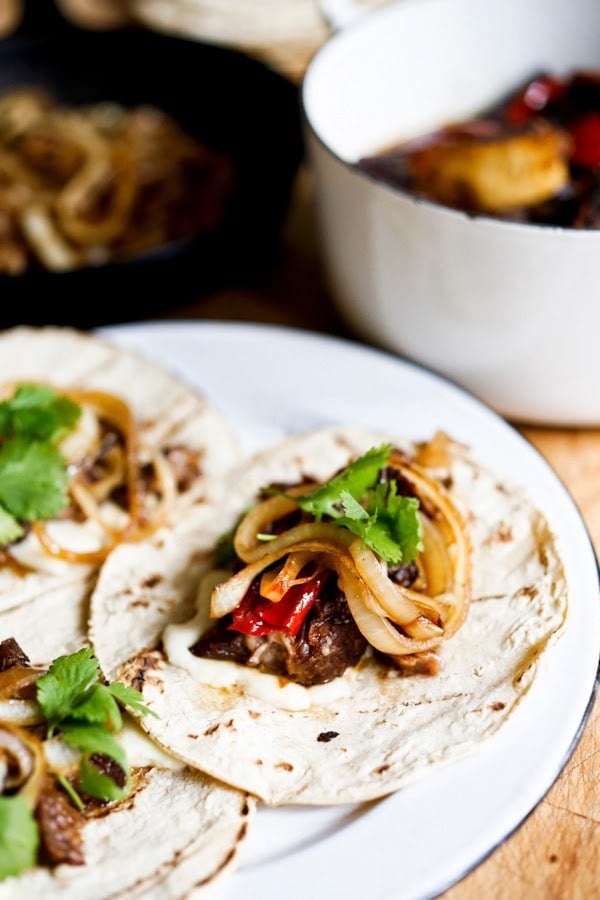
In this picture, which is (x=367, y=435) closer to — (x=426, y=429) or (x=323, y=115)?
(x=426, y=429)

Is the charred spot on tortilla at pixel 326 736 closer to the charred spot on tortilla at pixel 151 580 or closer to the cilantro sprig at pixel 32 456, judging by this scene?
the charred spot on tortilla at pixel 151 580

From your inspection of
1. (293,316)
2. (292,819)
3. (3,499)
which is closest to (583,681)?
(292,819)

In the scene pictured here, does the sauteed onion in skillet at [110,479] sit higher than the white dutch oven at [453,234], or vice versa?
the white dutch oven at [453,234]

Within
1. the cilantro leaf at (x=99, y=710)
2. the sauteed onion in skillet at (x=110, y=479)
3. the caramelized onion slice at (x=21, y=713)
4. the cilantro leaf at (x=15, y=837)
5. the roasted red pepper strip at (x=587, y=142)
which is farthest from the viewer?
the roasted red pepper strip at (x=587, y=142)

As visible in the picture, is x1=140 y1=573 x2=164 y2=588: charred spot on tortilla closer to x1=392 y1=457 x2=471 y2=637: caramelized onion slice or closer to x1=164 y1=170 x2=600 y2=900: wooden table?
x1=392 y1=457 x2=471 y2=637: caramelized onion slice

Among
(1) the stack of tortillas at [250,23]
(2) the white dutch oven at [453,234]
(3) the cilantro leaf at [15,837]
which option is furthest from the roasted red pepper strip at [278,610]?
(1) the stack of tortillas at [250,23]

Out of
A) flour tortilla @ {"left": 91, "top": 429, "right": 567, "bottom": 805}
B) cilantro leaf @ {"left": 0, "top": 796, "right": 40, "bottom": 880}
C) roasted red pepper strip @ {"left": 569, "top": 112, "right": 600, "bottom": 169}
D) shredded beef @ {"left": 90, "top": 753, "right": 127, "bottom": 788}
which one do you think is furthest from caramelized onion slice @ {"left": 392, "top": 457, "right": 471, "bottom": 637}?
roasted red pepper strip @ {"left": 569, "top": 112, "right": 600, "bottom": 169}

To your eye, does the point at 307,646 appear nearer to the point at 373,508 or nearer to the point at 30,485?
the point at 373,508
